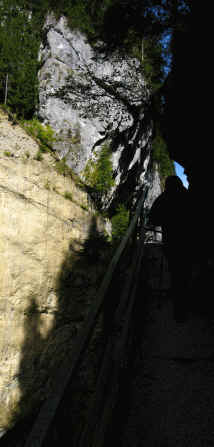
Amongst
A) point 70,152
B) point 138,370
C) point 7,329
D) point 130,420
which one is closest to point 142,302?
point 138,370

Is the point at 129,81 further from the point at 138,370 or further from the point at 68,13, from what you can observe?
the point at 138,370

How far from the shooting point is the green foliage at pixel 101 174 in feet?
25.2

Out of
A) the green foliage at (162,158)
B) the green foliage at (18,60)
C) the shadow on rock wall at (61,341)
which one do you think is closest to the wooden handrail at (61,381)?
the shadow on rock wall at (61,341)

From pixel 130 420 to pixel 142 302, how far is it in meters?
1.28

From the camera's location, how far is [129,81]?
28.7 ft

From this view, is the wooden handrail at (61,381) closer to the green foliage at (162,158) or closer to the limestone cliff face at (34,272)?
the limestone cliff face at (34,272)

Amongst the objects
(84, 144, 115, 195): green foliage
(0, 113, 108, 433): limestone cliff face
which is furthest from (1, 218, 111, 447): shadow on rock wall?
(84, 144, 115, 195): green foliage

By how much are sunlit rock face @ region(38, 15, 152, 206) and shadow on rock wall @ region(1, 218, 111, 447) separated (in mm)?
3444

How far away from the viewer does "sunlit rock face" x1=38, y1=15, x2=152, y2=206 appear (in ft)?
24.8

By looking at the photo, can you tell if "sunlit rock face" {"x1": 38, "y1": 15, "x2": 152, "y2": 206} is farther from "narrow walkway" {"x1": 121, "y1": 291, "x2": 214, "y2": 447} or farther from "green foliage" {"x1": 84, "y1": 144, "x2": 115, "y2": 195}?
"narrow walkway" {"x1": 121, "y1": 291, "x2": 214, "y2": 447}

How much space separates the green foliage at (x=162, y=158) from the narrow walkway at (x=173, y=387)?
13.9 metres

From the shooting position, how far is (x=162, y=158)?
1736 centimetres

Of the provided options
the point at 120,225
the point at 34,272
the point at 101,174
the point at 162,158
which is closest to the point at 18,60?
the point at 101,174

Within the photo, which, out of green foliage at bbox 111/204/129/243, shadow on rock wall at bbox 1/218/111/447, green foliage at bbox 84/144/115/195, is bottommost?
shadow on rock wall at bbox 1/218/111/447
